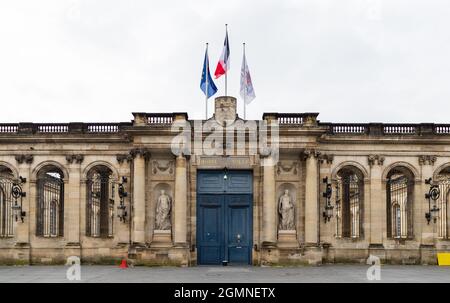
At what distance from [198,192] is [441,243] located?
11959 millimetres

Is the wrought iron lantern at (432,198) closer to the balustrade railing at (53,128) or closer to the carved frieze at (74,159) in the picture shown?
the carved frieze at (74,159)

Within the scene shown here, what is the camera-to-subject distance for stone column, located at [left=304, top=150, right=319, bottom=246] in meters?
28.0

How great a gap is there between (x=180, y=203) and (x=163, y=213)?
1.09m

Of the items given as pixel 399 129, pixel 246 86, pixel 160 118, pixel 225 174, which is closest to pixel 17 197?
pixel 160 118

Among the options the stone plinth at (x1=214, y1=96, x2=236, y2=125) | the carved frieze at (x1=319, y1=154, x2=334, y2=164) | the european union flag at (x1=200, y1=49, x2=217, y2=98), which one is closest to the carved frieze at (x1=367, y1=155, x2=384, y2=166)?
the carved frieze at (x1=319, y1=154, x2=334, y2=164)

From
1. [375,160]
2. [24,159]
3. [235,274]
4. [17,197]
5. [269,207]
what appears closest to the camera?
[235,274]

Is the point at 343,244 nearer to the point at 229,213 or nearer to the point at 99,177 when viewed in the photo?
the point at 229,213

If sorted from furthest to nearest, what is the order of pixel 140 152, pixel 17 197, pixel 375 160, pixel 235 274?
1. pixel 375 160
2. pixel 17 197
3. pixel 140 152
4. pixel 235 274

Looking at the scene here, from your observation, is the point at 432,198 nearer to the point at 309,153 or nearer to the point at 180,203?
the point at 309,153

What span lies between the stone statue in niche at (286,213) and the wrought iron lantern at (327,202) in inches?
70.5

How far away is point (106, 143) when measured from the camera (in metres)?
30.3

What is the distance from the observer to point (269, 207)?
27.9m

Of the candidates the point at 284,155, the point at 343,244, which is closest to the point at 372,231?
the point at 343,244

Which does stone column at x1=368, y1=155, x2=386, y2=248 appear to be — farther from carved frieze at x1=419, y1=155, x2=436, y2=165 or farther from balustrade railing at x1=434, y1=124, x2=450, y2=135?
balustrade railing at x1=434, y1=124, x2=450, y2=135
